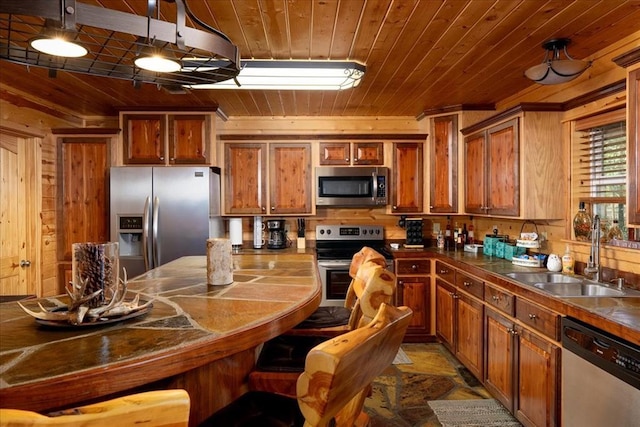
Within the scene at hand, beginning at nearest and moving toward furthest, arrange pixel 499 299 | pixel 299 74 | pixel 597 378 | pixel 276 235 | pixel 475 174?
pixel 597 378 < pixel 499 299 < pixel 299 74 < pixel 475 174 < pixel 276 235

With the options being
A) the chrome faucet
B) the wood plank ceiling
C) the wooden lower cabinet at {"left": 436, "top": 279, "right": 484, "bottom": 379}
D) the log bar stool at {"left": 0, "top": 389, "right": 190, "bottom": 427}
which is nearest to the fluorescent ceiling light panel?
the wood plank ceiling

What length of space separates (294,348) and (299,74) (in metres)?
2.06

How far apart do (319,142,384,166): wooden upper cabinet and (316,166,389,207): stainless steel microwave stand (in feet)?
0.30

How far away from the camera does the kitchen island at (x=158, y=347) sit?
806mm

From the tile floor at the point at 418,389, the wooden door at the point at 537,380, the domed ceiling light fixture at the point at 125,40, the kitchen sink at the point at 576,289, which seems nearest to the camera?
the domed ceiling light fixture at the point at 125,40

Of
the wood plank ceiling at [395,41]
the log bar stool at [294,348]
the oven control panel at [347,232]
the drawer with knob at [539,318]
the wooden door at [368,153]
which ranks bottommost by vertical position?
the drawer with knob at [539,318]

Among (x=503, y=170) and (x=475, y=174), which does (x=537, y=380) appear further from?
(x=475, y=174)

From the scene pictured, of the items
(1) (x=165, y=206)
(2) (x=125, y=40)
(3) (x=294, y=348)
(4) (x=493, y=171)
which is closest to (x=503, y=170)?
(4) (x=493, y=171)

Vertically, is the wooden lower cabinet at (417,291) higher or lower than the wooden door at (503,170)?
lower

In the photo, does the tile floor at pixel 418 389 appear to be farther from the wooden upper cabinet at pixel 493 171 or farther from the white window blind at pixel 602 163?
the white window blind at pixel 602 163

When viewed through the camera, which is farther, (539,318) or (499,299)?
(499,299)

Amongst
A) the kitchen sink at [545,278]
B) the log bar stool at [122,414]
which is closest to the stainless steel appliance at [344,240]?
the kitchen sink at [545,278]

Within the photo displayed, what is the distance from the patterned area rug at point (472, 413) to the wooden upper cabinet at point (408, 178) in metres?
2.08

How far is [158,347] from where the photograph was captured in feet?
3.15
